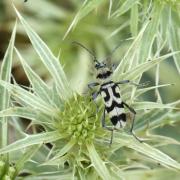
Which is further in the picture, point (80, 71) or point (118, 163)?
point (80, 71)

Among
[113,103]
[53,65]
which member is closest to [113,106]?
[113,103]

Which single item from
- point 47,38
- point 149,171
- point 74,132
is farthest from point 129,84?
point 47,38

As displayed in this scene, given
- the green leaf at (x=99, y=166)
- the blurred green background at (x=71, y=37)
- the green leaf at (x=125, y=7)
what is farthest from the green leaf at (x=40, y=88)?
the blurred green background at (x=71, y=37)

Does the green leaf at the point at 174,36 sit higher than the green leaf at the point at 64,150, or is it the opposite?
the green leaf at the point at 174,36

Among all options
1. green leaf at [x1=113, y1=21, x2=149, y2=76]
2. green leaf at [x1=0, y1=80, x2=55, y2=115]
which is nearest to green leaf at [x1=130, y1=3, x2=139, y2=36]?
green leaf at [x1=113, y1=21, x2=149, y2=76]

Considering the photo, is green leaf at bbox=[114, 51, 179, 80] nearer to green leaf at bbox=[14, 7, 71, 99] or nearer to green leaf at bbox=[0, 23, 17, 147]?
green leaf at bbox=[14, 7, 71, 99]

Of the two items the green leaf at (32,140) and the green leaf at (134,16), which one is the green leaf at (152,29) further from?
the green leaf at (32,140)

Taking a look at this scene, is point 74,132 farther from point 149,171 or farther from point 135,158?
point 149,171

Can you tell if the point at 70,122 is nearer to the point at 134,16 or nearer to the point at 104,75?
the point at 104,75

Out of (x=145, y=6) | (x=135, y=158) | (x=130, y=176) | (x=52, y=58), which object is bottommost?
(x=130, y=176)
